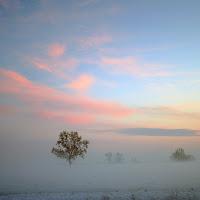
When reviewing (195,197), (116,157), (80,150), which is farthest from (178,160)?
(195,197)

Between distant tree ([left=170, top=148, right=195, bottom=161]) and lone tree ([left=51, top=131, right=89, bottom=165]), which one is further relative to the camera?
distant tree ([left=170, top=148, right=195, bottom=161])

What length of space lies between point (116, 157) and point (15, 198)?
17505 centimetres

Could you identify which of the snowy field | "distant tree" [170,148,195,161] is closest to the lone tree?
the snowy field

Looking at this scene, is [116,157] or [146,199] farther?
[116,157]

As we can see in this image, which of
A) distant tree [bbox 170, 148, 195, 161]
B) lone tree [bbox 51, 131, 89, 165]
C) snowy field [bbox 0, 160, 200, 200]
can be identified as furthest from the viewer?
distant tree [bbox 170, 148, 195, 161]

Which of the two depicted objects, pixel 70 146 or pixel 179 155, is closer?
pixel 70 146

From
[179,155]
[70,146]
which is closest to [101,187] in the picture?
[70,146]

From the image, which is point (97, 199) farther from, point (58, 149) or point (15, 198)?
point (58, 149)

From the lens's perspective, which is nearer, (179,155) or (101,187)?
Result: (101,187)

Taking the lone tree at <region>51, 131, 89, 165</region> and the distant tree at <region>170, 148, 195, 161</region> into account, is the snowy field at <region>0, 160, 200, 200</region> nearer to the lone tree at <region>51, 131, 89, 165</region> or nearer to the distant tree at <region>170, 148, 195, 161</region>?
the lone tree at <region>51, 131, 89, 165</region>

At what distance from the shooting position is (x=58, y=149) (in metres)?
62.2

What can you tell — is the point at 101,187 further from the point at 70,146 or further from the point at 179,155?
the point at 179,155

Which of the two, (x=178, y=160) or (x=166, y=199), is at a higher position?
(x=166, y=199)

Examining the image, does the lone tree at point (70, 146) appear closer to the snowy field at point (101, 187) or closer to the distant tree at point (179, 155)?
the snowy field at point (101, 187)
